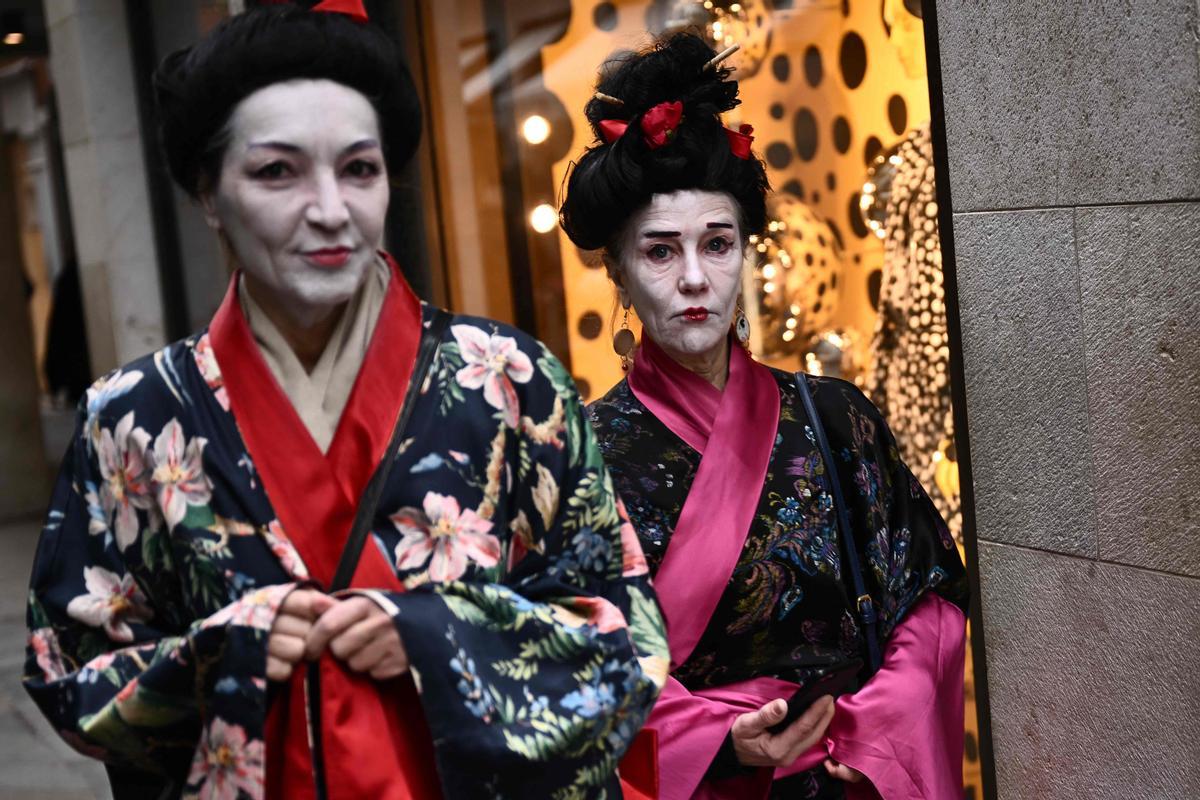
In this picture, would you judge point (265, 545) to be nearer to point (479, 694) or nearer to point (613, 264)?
point (479, 694)

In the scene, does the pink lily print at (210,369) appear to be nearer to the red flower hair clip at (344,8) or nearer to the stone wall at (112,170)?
the red flower hair clip at (344,8)

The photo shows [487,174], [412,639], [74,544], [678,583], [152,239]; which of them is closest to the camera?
[412,639]

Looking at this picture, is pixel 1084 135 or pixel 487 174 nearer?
pixel 1084 135

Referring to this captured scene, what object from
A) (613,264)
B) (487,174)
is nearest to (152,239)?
(487,174)

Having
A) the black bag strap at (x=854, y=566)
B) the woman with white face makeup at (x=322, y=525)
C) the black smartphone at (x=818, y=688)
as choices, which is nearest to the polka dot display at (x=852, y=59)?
the black bag strap at (x=854, y=566)

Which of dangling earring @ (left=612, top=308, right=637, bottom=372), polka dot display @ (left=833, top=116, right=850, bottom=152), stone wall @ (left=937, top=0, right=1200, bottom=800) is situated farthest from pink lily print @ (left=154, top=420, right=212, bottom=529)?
polka dot display @ (left=833, top=116, right=850, bottom=152)

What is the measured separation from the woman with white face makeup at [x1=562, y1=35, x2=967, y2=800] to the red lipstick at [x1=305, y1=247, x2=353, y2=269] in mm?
911

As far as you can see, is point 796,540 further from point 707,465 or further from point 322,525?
point 322,525

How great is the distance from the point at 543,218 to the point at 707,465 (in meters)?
2.67

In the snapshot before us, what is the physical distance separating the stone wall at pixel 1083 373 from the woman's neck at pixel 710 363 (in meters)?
0.65

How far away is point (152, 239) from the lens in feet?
26.7

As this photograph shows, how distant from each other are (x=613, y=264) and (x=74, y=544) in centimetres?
128

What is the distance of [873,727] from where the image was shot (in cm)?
285

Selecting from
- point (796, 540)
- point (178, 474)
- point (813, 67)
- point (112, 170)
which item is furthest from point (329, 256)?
point (112, 170)
